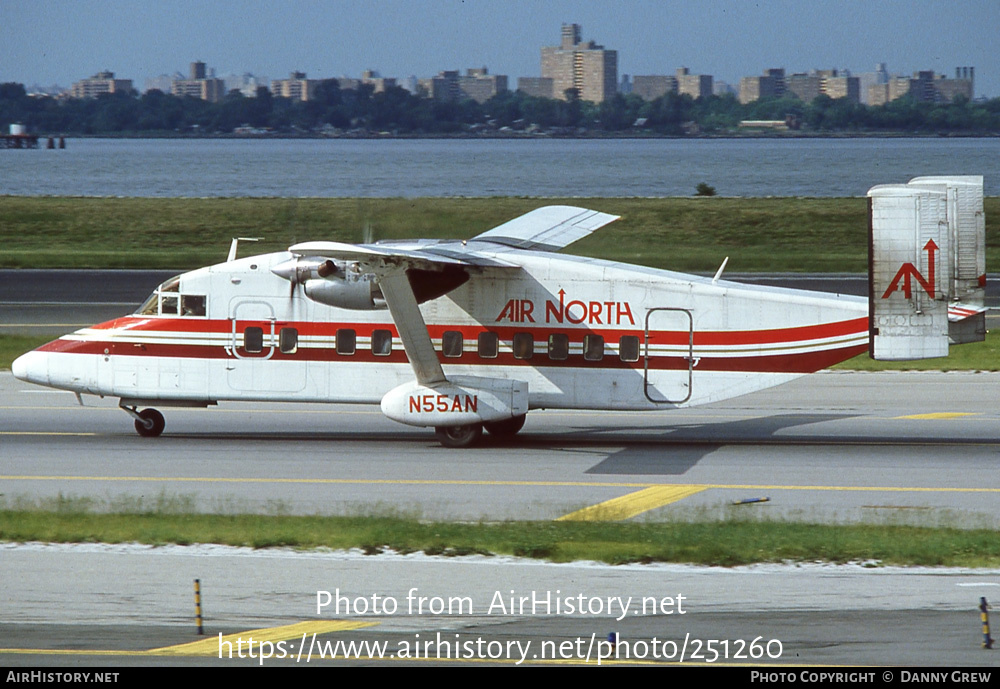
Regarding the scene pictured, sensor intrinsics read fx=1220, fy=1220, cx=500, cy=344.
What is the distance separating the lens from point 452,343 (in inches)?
848

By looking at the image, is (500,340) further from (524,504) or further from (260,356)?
(524,504)

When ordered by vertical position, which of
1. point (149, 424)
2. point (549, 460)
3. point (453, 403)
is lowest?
point (549, 460)

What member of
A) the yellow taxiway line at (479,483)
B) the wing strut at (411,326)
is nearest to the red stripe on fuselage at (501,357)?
the wing strut at (411,326)

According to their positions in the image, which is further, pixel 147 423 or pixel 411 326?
pixel 147 423

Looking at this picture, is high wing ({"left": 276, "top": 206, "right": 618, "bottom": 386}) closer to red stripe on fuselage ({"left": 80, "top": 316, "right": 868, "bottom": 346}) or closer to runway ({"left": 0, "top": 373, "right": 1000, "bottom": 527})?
red stripe on fuselage ({"left": 80, "top": 316, "right": 868, "bottom": 346})

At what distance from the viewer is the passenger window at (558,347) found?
21.4 m

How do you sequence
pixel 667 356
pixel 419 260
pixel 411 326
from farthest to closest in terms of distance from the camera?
pixel 667 356, pixel 411 326, pixel 419 260

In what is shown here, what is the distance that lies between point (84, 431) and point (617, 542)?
12.4 meters

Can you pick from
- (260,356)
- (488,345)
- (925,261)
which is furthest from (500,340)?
(925,261)

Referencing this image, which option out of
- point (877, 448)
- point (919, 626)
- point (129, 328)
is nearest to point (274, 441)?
point (129, 328)

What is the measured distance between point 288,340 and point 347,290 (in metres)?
1.93

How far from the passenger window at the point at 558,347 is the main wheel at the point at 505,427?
1.61 m

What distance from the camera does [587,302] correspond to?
21.4 metres

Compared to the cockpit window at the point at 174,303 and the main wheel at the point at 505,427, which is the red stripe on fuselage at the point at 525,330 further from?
the main wheel at the point at 505,427
